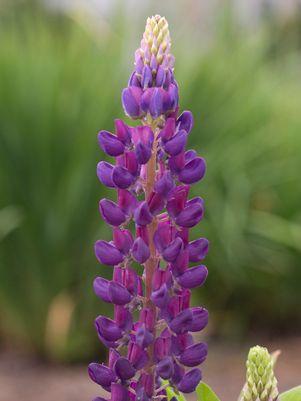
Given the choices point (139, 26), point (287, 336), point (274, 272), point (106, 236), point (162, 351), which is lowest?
point (287, 336)

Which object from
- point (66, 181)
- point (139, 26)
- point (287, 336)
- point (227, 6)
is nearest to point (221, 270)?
point (287, 336)

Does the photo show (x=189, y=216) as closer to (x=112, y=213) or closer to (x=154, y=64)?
(x=112, y=213)

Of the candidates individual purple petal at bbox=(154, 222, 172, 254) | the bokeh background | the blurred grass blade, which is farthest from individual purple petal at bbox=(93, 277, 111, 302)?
the blurred grass blade

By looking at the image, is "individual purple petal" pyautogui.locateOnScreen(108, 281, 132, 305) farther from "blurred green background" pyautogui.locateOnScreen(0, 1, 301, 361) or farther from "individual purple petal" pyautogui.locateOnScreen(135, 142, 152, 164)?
"blurred green background" pyautogui.locateOnScreen(0, 1, 301, 361)

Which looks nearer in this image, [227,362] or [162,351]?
[162,351]

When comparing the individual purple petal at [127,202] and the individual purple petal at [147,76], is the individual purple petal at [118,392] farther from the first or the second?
the individual purple petal at [147,76]

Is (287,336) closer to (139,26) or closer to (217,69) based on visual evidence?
(217,69)

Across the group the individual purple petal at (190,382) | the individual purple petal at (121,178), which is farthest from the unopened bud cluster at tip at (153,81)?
the individual purple petal at (190,382)
